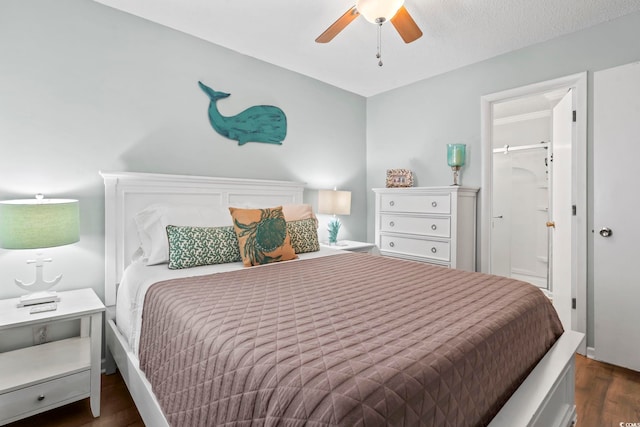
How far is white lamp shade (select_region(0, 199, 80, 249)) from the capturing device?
1.52m

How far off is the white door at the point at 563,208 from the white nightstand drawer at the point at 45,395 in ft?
10.8

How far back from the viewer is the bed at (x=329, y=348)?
2.44 ft

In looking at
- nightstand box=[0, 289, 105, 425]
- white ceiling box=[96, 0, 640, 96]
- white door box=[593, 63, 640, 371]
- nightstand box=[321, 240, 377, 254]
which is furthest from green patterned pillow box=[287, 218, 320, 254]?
white door box=[593, 63, 640, 371]

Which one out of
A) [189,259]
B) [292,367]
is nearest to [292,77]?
[189,259]

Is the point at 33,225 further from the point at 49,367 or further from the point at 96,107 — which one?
the point at 96,107

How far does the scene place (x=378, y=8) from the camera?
1.72 metres

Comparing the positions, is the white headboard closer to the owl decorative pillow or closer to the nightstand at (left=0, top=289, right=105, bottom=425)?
the nightstand at (left=0, top=289, right=105, bottom=425)

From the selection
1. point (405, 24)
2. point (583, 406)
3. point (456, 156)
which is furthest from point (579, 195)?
point (405, 24)

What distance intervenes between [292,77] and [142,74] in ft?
4.62

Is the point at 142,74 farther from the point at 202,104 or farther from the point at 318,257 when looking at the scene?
the point at 318,257

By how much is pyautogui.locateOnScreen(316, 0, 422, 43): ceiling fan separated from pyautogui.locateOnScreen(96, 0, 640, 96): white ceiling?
0.95 ft

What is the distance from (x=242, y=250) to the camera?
6.57 ft

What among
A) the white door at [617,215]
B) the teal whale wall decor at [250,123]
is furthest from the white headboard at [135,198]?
the white door at [617,215]

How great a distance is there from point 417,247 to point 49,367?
2.83 m
